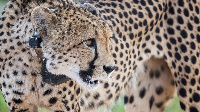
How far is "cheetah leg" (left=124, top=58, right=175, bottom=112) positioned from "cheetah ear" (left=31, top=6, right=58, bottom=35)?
1376mm

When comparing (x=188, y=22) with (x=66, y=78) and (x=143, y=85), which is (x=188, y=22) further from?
(x=66, y=78)

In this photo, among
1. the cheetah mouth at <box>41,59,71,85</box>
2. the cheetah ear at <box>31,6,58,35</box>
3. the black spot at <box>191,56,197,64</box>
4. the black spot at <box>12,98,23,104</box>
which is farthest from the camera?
the black spot at <box>191,56,197,64</box>

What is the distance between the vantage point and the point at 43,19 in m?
2.50

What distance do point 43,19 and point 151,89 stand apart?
5.33ft

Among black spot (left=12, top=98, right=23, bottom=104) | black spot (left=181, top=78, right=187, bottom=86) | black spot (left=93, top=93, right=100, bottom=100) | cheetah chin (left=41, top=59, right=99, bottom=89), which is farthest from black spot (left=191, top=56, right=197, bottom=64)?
black spot (left=12, top=98, right=23, bottom=104)

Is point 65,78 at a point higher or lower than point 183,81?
higher

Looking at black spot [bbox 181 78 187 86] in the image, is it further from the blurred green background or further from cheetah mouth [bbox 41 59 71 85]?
cheetah mouth [bbox 41 59 71 85]

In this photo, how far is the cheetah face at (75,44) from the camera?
99.3 inches

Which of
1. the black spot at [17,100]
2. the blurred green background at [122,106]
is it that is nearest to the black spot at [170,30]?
the blurred green background at [122,106]

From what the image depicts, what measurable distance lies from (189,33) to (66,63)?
4.03 ft

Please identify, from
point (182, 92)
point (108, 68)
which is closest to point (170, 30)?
point (182, 92)

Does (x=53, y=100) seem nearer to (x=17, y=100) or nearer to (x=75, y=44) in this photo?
(x=17, y=100)

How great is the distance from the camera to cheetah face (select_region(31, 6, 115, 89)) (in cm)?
252

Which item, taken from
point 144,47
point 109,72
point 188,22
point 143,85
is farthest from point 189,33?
point 109,72
